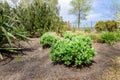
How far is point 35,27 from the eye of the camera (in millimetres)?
18016

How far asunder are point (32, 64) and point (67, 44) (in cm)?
164

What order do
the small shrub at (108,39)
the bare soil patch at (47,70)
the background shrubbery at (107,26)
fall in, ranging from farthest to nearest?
the background shrubbery at (107,26) < the small shrub at (108,39) < the bare soil patch at (47,70)

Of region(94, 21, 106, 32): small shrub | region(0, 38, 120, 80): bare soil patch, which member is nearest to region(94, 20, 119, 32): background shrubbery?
Result: region(94, 21, 106, 32): small shrub

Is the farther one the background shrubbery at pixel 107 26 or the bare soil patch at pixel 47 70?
the background shrubbery at pixel 107 26

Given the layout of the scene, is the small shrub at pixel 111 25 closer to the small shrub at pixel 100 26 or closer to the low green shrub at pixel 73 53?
the small shrub at pixel 100 26

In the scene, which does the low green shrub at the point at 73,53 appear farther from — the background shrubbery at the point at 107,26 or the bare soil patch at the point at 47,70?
the background shrubbery at the point at 107,26

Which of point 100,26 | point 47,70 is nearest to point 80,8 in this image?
point 100,26

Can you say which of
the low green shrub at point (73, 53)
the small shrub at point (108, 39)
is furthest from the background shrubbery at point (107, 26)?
the low green shrub at point (73, 53)

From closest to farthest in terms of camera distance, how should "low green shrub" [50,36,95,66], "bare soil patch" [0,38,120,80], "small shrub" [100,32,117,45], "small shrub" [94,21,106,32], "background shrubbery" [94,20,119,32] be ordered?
"bare soil patch" [0,38,120,80] < "low green shrub" [50,36,95,66] < "small shrub" [100,32,117,45] < "background shrubbery" [94,20,119,32] < "small shrub" [94,21,106,32]

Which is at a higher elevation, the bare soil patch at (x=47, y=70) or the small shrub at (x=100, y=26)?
the small shrub at (x=100, y=26)

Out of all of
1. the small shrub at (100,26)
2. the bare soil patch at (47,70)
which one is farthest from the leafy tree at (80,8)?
the bare soil patch at (47,70)

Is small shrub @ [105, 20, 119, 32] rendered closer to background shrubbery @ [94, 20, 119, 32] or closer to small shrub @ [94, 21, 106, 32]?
background shrubbery @ [94, 20, 119, 32]

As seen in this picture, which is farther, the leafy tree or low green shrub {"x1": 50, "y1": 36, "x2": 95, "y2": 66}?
the leafy tree

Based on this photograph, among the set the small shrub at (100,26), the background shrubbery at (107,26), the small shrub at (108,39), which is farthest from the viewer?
the small shrub at (100,26)
